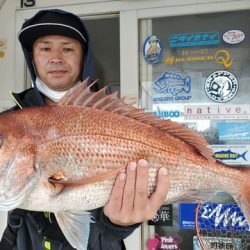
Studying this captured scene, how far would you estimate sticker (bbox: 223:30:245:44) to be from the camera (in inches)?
110

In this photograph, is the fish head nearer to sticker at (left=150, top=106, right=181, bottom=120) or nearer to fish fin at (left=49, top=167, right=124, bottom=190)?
fish fin at (left=49, top=167, right=124, bottom=190)

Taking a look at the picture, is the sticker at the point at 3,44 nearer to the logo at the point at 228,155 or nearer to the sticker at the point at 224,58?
the sticker at the point at 224,58

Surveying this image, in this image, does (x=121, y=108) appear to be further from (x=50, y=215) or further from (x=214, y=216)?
(x=214, y=216)

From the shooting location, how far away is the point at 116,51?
308 cm

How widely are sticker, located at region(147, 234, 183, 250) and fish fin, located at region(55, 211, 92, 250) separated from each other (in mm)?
1608

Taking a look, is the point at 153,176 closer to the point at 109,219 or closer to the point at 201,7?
the point at 109,219

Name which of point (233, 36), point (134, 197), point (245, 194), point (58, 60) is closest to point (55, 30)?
point (58, 60)

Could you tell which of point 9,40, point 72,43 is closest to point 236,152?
point 72,43

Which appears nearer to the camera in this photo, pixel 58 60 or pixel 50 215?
pixel 50 215

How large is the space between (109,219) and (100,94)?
1.47 feet

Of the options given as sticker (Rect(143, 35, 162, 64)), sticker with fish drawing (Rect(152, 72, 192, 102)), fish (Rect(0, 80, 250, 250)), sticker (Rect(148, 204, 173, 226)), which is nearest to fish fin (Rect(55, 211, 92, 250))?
fish (Rect(0, 80, 250, 250))

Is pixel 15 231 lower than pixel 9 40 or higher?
lower

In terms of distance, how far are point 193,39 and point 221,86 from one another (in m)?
0.39

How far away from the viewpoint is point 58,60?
1.70 meters
